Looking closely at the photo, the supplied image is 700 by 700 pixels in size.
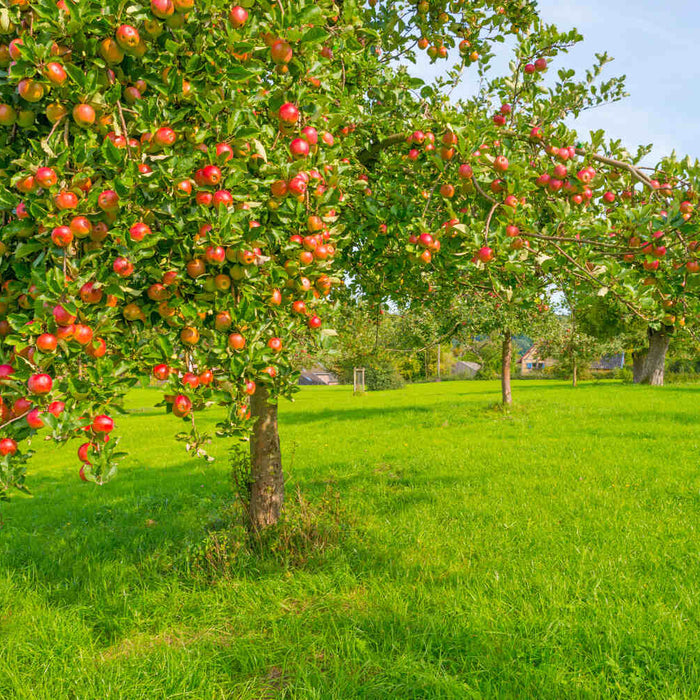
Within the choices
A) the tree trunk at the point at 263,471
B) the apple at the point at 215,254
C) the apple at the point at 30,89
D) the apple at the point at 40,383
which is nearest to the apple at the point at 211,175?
the apple at the point at 215,254

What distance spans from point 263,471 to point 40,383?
3776 millimetres

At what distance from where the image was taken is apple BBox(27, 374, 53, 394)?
1.83m

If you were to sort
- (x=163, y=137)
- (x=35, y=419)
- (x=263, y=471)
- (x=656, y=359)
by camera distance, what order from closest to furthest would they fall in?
(x=35, y=419) < (x=163, y=137) < (x=263, y=471) < (x=656, y=359)

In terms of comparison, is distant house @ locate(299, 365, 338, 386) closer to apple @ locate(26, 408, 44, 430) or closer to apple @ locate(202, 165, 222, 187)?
apple @ locate(202, 165, 222, 187)

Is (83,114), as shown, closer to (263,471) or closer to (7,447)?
(7,447)

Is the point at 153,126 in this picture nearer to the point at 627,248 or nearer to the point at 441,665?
the point at 627,248

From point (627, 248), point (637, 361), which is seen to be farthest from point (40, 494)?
point (637, 361)

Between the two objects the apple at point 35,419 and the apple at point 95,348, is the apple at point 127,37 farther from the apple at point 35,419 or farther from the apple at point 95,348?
the apple at point 35,419

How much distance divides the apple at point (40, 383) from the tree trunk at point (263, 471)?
3.49m

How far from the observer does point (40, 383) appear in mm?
1828

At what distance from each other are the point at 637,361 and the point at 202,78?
1486 inches

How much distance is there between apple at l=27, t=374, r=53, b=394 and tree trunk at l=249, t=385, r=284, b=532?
3.49 m

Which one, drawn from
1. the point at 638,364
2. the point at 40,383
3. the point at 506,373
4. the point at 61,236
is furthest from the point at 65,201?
the point at 638,364

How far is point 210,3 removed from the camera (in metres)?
2.10
